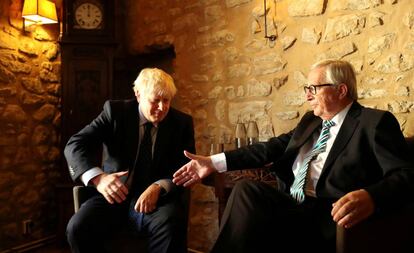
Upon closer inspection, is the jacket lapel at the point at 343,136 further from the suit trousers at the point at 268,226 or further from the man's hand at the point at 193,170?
the man's hand at the point at 193,170

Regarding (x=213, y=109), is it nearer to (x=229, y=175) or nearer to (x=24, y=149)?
(x=229, y=175)

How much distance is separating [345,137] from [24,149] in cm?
249

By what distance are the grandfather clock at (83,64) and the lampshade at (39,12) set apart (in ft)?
0.32

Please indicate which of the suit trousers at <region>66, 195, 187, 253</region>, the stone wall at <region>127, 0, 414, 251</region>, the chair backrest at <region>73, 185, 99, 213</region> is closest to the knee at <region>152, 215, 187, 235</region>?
the suit trousers at <region>66, 195, 187, 253</region>

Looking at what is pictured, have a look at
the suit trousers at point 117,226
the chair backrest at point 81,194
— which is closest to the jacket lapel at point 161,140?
the suit trousers at point 117,226

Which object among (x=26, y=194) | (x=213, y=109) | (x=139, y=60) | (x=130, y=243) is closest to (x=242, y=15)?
(x=213, y=109)

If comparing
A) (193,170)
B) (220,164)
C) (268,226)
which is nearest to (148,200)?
(193,170)

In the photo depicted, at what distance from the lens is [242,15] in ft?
10.1

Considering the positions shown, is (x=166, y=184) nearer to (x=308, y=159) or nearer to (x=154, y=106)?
(x=154, y=106)

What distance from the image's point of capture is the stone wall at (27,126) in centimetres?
315

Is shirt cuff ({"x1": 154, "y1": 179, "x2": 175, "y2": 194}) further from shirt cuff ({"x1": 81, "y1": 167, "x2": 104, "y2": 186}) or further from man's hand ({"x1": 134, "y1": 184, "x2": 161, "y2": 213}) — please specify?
shirt cuff ({"x1": 81, "y1": 167, "x2": 104, "y2": 186})

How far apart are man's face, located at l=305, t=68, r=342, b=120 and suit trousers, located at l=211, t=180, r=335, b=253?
0.51 meters

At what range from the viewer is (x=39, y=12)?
10.4 ft

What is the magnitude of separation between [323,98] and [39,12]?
2.25 metres
